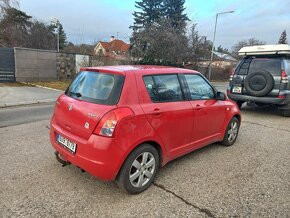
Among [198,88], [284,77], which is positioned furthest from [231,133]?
[284,77]

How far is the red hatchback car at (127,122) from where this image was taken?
2848 millimetres

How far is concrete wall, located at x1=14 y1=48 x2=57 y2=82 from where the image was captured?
14211mm

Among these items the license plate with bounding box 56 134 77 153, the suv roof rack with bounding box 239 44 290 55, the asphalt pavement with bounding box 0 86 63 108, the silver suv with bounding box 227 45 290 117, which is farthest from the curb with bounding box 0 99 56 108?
the suv roof rack with bounding box 239 44 290 55

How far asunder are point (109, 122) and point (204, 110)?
1865 mm

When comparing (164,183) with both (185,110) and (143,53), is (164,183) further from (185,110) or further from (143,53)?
(143,53)

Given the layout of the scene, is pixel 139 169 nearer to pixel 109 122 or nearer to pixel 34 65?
pixel 109 122

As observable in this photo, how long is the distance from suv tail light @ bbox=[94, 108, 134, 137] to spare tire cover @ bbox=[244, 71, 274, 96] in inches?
235

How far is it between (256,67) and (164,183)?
5.92 m

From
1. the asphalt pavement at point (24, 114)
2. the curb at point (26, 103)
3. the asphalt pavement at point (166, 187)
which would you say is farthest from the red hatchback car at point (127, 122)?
the curb at point (26, 103)

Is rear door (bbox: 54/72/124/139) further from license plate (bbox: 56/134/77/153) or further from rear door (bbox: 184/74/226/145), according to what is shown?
rear door (bbox: 184/74/226/145)

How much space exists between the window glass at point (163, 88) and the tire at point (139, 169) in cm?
69

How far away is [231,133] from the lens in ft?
16.4

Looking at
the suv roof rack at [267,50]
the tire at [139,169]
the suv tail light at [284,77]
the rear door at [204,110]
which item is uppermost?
the suv roof rack at [267,50]

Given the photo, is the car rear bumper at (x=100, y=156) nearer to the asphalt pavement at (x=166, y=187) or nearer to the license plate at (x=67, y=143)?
the license plate at (x=67, y=143)
